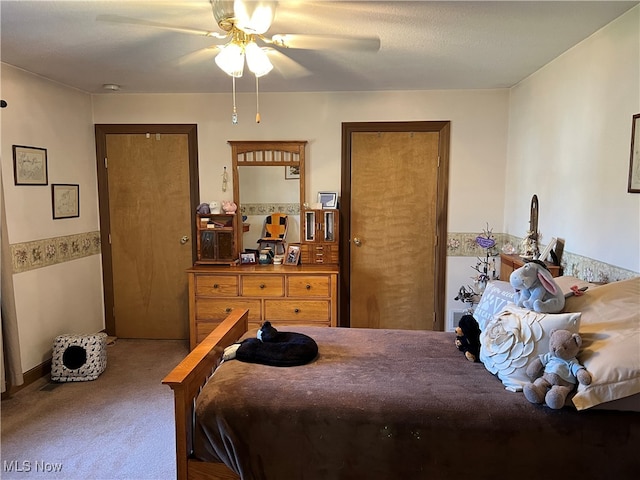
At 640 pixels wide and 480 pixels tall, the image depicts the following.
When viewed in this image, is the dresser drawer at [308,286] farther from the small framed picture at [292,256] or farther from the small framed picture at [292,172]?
the small framed picture at [292,172]

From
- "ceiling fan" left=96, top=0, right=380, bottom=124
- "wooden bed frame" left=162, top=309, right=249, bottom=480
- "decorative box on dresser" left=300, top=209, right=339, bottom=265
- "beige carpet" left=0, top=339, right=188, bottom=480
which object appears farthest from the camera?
"decorative box on dresser" left=300, top=209, right=339, bottom=265

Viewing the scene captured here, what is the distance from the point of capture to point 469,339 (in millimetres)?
2156

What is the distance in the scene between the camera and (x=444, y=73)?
3.31 meters

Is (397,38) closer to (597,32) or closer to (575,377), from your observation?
(597,32)

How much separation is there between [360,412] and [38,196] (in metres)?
3.09

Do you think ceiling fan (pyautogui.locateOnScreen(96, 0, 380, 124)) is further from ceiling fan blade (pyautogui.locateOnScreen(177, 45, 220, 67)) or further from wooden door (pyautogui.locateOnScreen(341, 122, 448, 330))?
wooden door (pyautogui.locateOnScreen(341, 122, 448, 330))

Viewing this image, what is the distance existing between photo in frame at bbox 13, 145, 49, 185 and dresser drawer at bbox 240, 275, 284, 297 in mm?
1778

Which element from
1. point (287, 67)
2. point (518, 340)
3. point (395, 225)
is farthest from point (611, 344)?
point (287, 67)

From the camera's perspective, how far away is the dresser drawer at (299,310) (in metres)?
3.65

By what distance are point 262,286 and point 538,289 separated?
2.30 meters

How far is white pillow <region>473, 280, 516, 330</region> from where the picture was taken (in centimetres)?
220

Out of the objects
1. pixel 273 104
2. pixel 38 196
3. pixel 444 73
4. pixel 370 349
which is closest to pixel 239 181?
pixel 273 104

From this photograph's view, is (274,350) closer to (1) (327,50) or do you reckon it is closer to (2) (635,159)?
(1) (327,50)

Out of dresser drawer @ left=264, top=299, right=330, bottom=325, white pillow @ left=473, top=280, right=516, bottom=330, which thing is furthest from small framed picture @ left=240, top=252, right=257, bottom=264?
white pillow @ left=473, top=280, right=516, bottom=330
